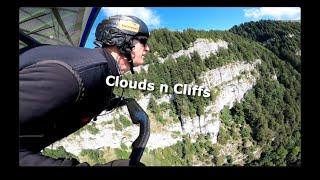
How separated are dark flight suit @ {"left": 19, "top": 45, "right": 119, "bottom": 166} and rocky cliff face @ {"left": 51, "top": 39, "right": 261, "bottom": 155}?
5.53 feet

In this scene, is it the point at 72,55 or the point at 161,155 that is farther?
the point at 161,155

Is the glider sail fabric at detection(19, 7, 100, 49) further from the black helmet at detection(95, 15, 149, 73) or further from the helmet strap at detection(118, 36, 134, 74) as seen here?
the helmet strap at detection(118, 36, 134, 74)

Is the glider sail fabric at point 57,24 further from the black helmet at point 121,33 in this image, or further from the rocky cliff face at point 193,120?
the rocky cliff face at point 193,120

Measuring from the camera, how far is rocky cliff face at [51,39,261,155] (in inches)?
187

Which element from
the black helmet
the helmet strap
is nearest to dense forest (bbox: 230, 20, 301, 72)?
the black helmet

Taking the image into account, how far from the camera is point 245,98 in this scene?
16.9ft

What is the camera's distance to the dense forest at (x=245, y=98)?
4.92m

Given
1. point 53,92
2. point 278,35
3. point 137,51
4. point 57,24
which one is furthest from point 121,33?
point 57,24

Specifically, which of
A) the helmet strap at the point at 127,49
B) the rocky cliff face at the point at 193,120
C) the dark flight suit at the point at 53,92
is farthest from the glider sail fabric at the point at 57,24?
the dark flight suit at the point at 53,92

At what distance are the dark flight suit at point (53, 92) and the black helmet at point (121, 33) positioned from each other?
3.18 ft
